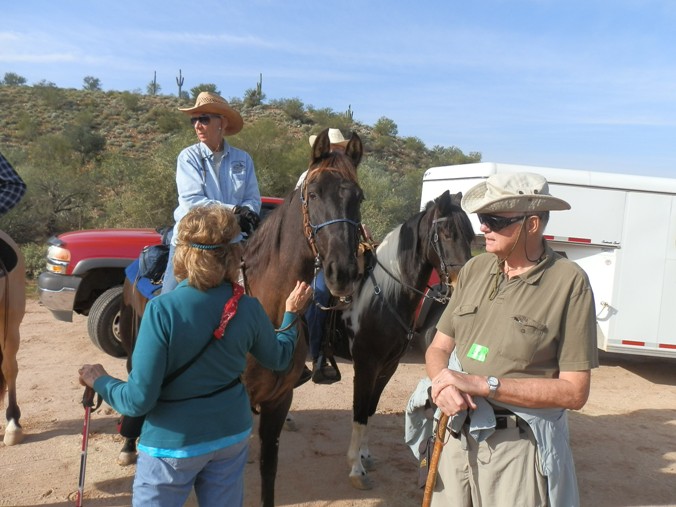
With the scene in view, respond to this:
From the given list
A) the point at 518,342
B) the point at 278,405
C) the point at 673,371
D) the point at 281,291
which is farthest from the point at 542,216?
the point at 673,371

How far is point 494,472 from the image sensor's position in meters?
2.06

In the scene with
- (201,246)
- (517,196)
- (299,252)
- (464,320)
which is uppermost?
(517,196)

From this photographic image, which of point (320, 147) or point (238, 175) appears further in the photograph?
point (238, 175)

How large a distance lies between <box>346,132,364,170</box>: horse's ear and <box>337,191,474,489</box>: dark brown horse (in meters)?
1.17

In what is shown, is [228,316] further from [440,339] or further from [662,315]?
[662,315]

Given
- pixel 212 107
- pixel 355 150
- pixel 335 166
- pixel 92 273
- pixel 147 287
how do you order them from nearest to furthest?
pixel 335 166, pixel 355 150, pixel 212 107, pixel 147 287, pixel 92 273

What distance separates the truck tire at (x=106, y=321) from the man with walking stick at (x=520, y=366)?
571 centimetres

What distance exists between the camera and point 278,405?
323cm

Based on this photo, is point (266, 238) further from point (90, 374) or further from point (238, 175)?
point (90, 374)

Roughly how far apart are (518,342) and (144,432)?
57.9 inches

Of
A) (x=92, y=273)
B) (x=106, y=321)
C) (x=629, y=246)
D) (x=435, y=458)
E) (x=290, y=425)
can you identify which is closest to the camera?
(x=435, y=458)

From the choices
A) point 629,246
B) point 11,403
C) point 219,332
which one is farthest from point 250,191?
point 629,246

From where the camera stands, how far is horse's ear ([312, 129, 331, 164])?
318 centimetres

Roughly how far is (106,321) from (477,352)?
5.87m
